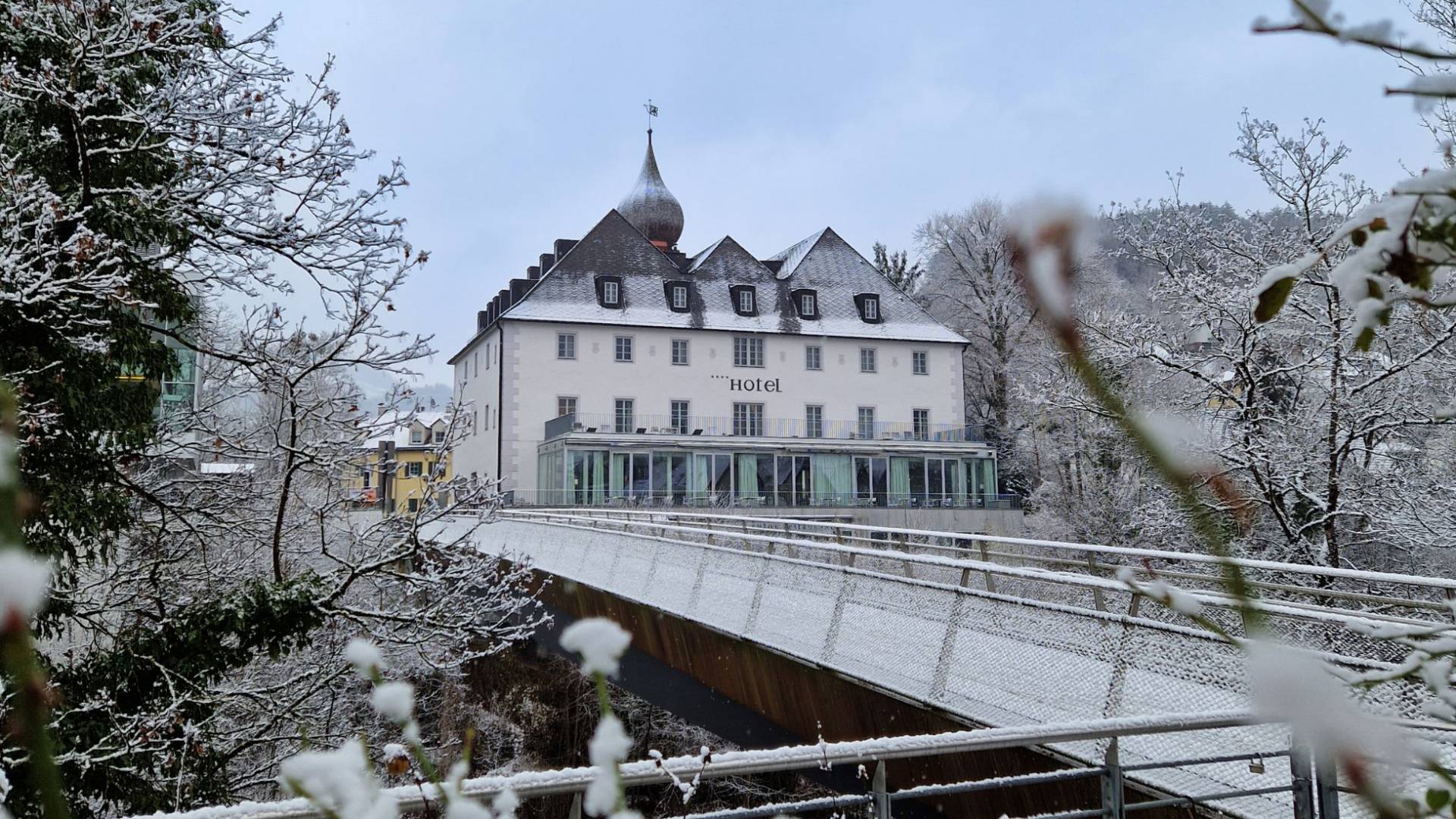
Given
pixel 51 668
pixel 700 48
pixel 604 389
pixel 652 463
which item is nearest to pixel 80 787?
pixel 51 668

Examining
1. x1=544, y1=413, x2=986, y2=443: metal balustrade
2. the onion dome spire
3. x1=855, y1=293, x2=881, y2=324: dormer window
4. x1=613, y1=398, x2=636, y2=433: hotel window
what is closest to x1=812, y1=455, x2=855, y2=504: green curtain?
x1=544, y1=413, x2=986, y2=443: metal balustrade

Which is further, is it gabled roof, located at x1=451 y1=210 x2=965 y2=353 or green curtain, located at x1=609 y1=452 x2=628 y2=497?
gabled roof, located at x1=451 y1=210 x2=965 y2=353

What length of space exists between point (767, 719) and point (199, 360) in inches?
310

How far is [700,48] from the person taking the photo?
208 cm

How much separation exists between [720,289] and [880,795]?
1933 inches

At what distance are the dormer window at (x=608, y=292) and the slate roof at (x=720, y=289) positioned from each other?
1.00 feet

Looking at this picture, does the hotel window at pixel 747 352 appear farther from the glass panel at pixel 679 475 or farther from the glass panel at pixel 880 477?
the glass panel at pixel 679 475

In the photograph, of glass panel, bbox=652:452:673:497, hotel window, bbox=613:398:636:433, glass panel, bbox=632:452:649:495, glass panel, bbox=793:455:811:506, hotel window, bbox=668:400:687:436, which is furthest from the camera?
hotel window, bbox=668:400:687:436

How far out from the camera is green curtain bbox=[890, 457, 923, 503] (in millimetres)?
46719

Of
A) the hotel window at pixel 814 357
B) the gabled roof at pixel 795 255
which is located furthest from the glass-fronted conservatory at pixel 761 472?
the gabled roof at pixel 795 255

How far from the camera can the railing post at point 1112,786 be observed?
175 inches

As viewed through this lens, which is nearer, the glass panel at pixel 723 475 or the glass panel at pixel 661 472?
the glass panel at pixel 661 472

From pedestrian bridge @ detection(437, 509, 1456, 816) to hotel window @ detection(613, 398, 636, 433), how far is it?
33.3 metres

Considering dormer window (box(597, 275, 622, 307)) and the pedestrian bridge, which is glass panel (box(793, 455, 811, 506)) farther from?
the pedestrian bridge
